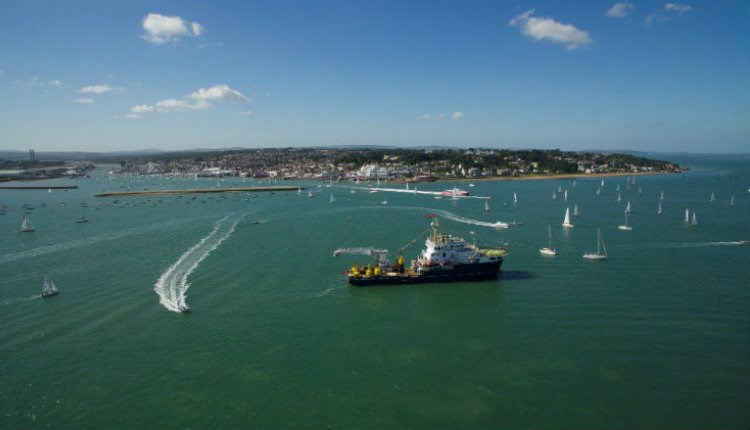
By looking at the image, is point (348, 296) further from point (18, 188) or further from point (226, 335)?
point (18, 188)

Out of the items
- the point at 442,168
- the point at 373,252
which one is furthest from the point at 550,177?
the point at 373,252

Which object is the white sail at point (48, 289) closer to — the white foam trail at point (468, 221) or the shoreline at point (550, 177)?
the white foam trail at point (468, 221)

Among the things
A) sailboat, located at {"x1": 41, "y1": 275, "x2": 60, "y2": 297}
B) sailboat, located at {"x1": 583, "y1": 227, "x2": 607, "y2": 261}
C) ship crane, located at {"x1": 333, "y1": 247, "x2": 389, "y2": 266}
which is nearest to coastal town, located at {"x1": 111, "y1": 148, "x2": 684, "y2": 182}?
sailboat, located at {"x1": 583, "y1": 227, "x2": 607, "y2": 261}

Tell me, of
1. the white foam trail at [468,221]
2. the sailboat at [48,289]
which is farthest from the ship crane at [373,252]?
the white foam trail at [468,221]

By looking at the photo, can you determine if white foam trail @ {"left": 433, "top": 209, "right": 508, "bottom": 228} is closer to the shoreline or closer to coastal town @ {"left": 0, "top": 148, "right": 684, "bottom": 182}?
the shoreline

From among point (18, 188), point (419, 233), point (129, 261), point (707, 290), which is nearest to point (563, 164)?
point (419, 233)
